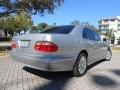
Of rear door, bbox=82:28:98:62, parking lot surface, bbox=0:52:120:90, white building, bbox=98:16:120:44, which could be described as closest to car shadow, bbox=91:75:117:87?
parking lot surface, bbox=0:52:120:90

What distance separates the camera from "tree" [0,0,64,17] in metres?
20.3

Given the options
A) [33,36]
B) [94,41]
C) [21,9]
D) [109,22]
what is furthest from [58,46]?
Result: [109,22]

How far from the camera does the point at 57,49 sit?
6566 millimetres

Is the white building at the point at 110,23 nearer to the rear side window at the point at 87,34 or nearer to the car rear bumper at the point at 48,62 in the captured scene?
the rear side window at the point at 87,34

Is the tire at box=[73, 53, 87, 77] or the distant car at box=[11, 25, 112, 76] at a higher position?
the distant car at box=[11, 25, 112, 76]

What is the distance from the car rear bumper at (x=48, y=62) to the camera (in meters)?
6.43

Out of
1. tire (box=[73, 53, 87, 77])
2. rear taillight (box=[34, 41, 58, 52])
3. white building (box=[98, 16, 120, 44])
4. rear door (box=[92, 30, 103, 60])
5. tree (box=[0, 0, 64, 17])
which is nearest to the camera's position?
rear taillight (box=[34, 41, 58, 52])

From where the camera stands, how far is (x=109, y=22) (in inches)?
5094

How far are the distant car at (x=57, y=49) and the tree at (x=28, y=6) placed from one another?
1263cm

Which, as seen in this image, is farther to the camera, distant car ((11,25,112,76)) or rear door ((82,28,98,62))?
rear door ((82,28,98,62))

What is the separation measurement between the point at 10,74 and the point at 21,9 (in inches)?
549

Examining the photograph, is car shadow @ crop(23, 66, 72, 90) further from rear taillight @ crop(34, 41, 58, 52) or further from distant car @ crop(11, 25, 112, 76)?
rear taillight @ crop(34, 41, 58, 52)

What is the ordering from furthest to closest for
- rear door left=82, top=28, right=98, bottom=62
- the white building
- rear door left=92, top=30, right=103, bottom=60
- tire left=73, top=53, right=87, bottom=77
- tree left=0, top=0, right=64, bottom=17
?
the white building < tree left=0, top=0, right=64, bottom=17 < rear door left=92, top=30, right=103, bottom=60 < rear door left=82, top=28, right=98, bottom=62 < tire left=73, top=53, right=87, bottom=77

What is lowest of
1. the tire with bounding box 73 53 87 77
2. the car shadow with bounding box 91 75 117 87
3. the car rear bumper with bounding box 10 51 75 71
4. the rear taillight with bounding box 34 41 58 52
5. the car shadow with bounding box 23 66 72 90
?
the car shadow with bounding box 91 75 117 87
